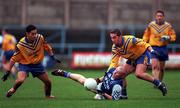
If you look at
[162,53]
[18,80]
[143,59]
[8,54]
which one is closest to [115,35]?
[143,59]

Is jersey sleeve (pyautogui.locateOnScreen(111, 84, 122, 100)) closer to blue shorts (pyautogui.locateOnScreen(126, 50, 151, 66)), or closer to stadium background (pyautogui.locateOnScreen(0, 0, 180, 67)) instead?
blue shorts (pyautogui.locateOnScreen(126, 50, 151, 66))

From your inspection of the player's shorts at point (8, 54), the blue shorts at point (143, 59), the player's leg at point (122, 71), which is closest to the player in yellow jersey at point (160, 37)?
the blue shorts at point (143, 59)

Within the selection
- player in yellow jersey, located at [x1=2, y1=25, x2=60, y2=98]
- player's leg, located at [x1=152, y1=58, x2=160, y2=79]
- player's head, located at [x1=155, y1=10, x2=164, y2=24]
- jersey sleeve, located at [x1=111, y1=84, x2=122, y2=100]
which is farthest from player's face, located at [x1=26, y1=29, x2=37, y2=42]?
player's head, located at [x1=155, y1=10, x2=164, y2=24]

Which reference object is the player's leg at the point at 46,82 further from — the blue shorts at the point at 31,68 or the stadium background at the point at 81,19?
the stadium background at the point at 81,19

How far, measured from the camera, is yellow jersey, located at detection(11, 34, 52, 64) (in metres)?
18.5

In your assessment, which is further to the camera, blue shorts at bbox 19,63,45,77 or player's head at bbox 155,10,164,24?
player's head at bbox 155,10,164,24

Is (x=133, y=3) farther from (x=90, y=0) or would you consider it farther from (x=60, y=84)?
(x=60, y=84)

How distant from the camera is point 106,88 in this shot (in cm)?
1795

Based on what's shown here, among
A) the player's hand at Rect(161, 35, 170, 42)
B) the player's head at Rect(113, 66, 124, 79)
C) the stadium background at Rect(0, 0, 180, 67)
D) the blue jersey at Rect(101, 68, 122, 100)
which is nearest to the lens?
the blue jersey at Rect(101, 68, 122, 100)

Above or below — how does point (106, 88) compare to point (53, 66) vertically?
above

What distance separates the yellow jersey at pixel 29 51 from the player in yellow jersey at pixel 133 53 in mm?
1856

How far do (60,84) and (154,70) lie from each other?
399cm

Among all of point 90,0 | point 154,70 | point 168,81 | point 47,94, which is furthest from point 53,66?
point 47,94

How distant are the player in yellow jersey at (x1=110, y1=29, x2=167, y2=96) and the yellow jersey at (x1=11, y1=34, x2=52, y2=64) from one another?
6.09 feet
